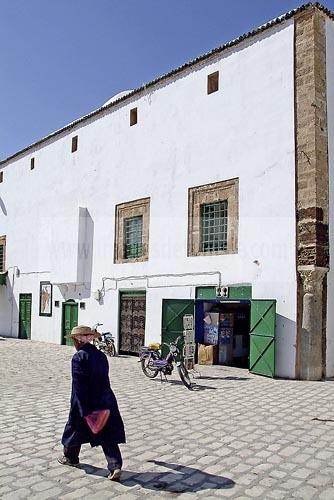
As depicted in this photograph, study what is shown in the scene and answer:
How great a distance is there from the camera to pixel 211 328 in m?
13.6

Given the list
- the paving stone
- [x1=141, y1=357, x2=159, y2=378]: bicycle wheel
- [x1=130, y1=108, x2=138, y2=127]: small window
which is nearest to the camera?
the paving stone

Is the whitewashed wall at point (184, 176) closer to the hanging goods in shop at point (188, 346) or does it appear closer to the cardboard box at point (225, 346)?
the cardboard box at point (225, 346)

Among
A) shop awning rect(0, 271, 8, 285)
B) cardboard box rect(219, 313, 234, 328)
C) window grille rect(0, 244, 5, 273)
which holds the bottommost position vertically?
cardboard box rect(219, 313, 234, 328)

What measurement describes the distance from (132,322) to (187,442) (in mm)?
10087

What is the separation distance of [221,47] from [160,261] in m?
6.40

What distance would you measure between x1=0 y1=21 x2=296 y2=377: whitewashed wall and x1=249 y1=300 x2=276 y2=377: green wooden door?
0.29m

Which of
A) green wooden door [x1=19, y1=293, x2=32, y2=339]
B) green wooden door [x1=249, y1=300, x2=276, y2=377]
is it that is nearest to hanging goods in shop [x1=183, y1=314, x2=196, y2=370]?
green wooden door [x1=249, y1=300, x2=276, y2=377]

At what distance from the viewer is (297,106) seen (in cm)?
1173

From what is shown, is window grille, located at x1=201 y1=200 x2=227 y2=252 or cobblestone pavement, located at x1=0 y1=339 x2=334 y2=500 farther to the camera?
window grille, located at x1=201 y1=200 x2=227 y2=252

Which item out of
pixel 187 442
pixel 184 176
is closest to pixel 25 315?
pixel 184 176

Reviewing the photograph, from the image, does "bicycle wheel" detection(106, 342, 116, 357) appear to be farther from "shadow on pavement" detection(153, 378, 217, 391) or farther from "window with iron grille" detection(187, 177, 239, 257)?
"shadow on pavement" detection(153, 378, 217, 391)

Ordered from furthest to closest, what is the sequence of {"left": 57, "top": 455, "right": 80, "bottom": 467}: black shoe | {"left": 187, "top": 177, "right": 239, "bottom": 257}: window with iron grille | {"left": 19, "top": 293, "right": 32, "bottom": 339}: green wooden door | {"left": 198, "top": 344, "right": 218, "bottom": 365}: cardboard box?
1. {"left": 19, "top": 293, "right": 32, "bottom": 339}: green wooden door
2. {"left": 198, "top": 344, "right": 218, "bottom": 365}: cardboard box
3. {"left": 187, "top": 177, "right": 239, "bottom": 257}: window with iron grille
4. {"left": 57, "top": 455, "right": 80, "bottom": 467}: black shoe

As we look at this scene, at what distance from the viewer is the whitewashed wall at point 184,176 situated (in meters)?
11.9

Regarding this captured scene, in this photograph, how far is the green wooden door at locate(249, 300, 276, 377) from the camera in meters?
11.2
